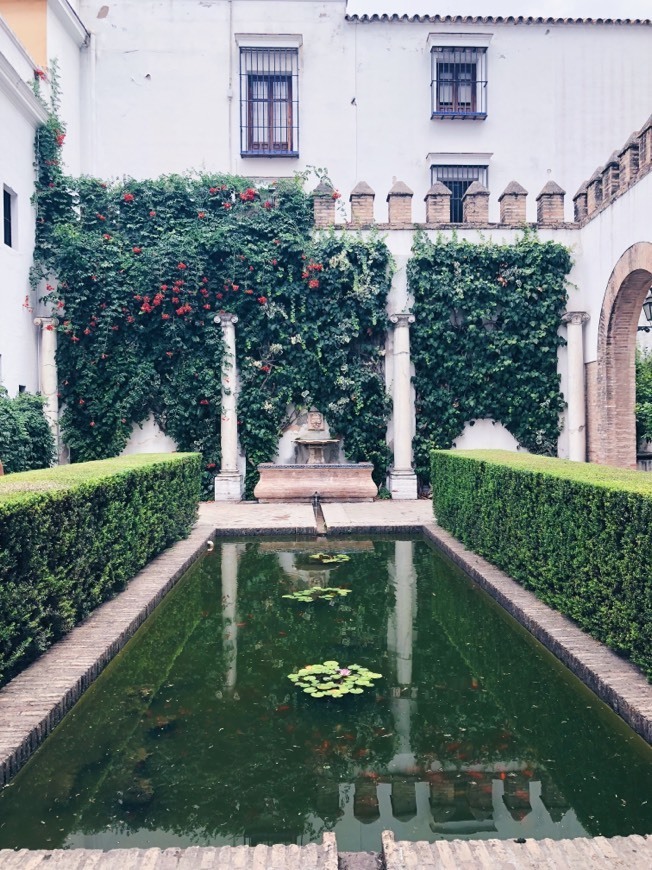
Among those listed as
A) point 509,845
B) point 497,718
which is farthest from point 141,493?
point 509,845

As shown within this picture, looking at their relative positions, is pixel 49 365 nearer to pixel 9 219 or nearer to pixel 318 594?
pixel 9 219

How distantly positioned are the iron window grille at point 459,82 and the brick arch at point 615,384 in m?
6.26

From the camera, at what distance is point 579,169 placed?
1530cm

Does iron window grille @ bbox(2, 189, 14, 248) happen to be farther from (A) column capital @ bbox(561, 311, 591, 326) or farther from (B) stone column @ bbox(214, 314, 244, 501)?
(A) column capital @ bbox(561, 311, 591, 326)

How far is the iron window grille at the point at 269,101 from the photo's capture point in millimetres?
14922

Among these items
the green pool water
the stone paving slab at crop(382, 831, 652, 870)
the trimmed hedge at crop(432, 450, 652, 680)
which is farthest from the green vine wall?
the stone paving slab at crop(382, 831, 652, 870)

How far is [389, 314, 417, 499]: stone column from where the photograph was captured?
12398mm

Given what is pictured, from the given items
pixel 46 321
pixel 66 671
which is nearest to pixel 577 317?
pixel 46 321

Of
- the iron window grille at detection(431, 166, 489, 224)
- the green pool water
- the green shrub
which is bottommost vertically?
the green pool water

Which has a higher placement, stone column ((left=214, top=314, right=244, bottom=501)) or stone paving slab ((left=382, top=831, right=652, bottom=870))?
stone column ((left=214, top=314, right=244, bottom=501))

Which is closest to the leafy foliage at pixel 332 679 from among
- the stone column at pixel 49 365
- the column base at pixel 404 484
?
the column base at pixel 404 484

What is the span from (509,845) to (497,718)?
123 centimetres

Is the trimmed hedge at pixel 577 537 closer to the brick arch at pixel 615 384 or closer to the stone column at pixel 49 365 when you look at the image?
the brick arch at pixel 615 384

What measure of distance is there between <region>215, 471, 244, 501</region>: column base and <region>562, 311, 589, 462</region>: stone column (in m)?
5.92
